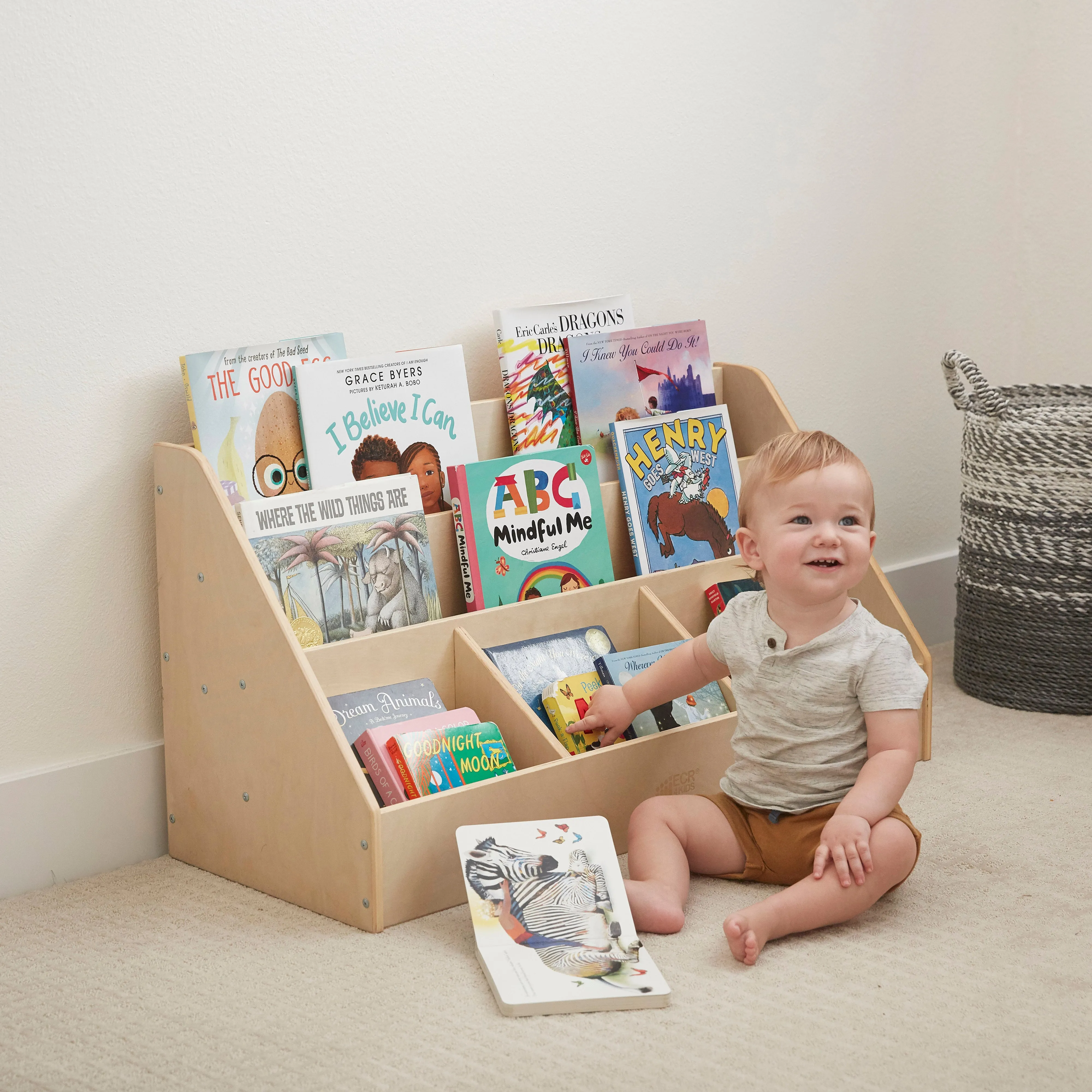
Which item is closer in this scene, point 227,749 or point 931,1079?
point 931,1079

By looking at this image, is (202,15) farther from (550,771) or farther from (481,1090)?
(481,1090)

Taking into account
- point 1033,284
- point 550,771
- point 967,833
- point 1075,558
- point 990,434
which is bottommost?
point 967,833

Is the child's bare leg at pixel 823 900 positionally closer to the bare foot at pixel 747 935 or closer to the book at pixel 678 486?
the bare foot at pixel 747 935

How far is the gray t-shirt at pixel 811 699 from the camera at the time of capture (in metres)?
1.20

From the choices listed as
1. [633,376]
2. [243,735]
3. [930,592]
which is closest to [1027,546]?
[930,592]

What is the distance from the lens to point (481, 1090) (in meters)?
0.91

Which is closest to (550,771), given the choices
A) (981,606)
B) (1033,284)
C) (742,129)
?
(981,606)

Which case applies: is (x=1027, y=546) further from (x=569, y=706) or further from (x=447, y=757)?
(x=447, y=757)

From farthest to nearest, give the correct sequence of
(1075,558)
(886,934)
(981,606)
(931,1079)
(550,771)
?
(981,606)
(1075,558)
(550,771)
(886,934)
(931,1079)

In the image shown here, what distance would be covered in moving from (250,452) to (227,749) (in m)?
0.35

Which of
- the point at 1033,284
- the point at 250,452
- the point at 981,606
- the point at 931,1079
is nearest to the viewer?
the point at 931,1079

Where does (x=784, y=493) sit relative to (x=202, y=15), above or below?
below

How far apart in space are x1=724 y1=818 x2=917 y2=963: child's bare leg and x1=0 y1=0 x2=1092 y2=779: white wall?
2.55ft

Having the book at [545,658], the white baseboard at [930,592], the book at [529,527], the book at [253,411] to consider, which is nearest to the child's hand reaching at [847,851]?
the book at [545,658]
